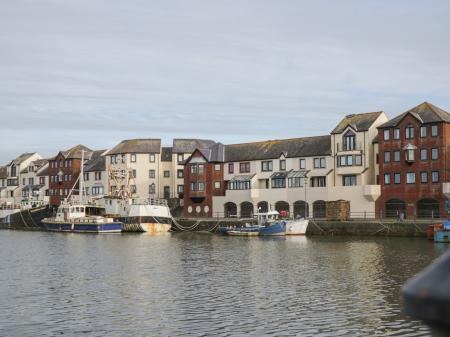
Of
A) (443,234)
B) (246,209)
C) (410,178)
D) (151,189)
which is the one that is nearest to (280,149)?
(246,209)

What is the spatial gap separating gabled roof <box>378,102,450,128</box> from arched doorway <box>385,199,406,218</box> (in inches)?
407

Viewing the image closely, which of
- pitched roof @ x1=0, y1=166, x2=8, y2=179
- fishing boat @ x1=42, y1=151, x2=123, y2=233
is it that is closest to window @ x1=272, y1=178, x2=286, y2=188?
fishing boat @ x1=42, y1=151, x2=123, y2=233

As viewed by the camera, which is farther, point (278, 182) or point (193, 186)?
point (193, 186)

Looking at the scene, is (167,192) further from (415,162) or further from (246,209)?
(415,162)

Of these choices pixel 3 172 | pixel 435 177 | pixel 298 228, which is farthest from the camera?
pixel 3 172

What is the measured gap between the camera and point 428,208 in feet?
260

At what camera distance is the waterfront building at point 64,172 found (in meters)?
131

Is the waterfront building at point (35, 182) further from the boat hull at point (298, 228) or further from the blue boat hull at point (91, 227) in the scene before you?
the boat hull at point (298, 228)

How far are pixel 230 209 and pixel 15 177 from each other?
251ft

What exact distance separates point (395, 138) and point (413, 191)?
779 cm

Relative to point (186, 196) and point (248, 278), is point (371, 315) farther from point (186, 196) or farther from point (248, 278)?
point (186, 196)

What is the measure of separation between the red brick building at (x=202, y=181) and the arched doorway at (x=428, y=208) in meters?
34.2

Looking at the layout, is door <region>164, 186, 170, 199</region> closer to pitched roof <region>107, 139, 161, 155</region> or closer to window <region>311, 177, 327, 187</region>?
pitched roof <region>107, 139, 161, 155</region>

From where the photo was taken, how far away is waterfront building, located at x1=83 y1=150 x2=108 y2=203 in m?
126
